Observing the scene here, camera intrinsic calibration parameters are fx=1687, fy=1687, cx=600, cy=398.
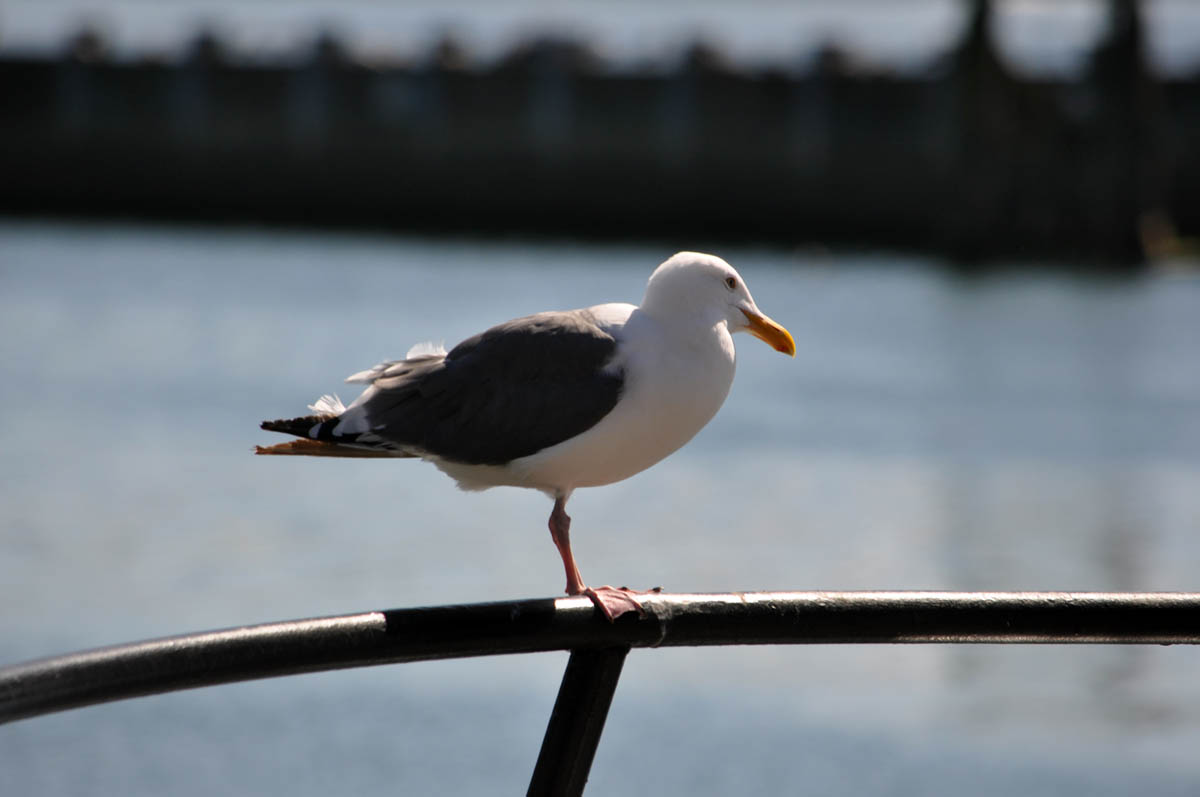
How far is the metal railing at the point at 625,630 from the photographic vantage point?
4.73ft

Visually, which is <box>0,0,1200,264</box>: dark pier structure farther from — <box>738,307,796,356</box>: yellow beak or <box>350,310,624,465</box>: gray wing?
<box>350,310,624,465</box>: gray wing

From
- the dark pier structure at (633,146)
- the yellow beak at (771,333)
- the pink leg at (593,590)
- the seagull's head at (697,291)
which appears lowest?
the dark pier structure at (633,146)

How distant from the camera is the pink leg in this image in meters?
1.63

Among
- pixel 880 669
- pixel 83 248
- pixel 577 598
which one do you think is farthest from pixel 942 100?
pixel 577 598

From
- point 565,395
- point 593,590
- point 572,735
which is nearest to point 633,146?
point 565,395

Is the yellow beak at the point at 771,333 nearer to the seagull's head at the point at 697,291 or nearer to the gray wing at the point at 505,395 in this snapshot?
the seagull's head at the point at 697,291

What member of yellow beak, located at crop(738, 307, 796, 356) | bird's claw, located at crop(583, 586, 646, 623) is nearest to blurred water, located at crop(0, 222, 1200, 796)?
yellow beak, located at crop(738, 307, 796, 356)

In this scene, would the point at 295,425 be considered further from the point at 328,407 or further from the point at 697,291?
the point at 697,291

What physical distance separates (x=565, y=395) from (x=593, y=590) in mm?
538

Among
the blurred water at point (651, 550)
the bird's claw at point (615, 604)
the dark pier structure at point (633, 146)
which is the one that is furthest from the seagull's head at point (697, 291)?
the dark pier structure at point (633, 146)

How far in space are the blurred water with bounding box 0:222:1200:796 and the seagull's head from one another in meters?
5.68

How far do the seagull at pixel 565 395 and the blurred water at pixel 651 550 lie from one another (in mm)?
5536

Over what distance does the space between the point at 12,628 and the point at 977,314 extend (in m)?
29.0

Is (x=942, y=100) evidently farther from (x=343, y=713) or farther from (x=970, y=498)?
(x=343, y=713)
